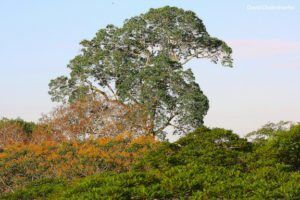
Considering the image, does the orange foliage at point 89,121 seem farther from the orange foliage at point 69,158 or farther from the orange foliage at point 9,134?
the orange foliage at point 69,158

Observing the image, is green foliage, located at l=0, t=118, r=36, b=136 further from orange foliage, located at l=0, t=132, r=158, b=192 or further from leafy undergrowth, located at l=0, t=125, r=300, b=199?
leafy undergrowth, located at l=0, t=125, r=300, b=199

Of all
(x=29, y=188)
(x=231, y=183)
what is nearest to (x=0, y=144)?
(x=29, y=188)

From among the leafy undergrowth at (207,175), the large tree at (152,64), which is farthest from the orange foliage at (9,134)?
the leafy undergrowth at (207,175)

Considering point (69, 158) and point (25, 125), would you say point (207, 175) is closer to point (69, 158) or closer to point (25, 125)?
point (69, 158)

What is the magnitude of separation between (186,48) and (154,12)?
2799 millimetres

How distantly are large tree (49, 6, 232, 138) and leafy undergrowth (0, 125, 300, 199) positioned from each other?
17.5 metres

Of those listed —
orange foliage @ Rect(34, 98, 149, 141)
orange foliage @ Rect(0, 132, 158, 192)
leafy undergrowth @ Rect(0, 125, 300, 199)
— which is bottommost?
leafy undergrowth @ Rect(0, 125, 300, 199)

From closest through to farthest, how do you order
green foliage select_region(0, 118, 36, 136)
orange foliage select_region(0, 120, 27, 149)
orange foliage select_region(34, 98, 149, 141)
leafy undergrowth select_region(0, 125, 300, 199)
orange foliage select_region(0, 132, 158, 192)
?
leafy undergrowth select_region(0, 125, 300, 199)
orange foliage select_region(0, 132, 158, 192)
orange foliage select_region(34, 98, 149, 141)
orange foliage select_region(0, 120, 27, 149)
green foliage select_region(0, 118, 36, 136)

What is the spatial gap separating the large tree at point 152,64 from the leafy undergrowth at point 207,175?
17.5 m

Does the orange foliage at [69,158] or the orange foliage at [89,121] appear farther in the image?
the orange foliage at [89,121]

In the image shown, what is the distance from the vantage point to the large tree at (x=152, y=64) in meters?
30.4

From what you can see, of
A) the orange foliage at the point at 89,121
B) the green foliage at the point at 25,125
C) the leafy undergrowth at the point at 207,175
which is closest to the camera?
the leafy undergrowth at the point at 207,175

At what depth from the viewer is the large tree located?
30.4 metres

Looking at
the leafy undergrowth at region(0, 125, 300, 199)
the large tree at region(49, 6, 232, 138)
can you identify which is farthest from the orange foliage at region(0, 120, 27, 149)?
the leafy undergrowth at region(0, 125, 300, 199)
